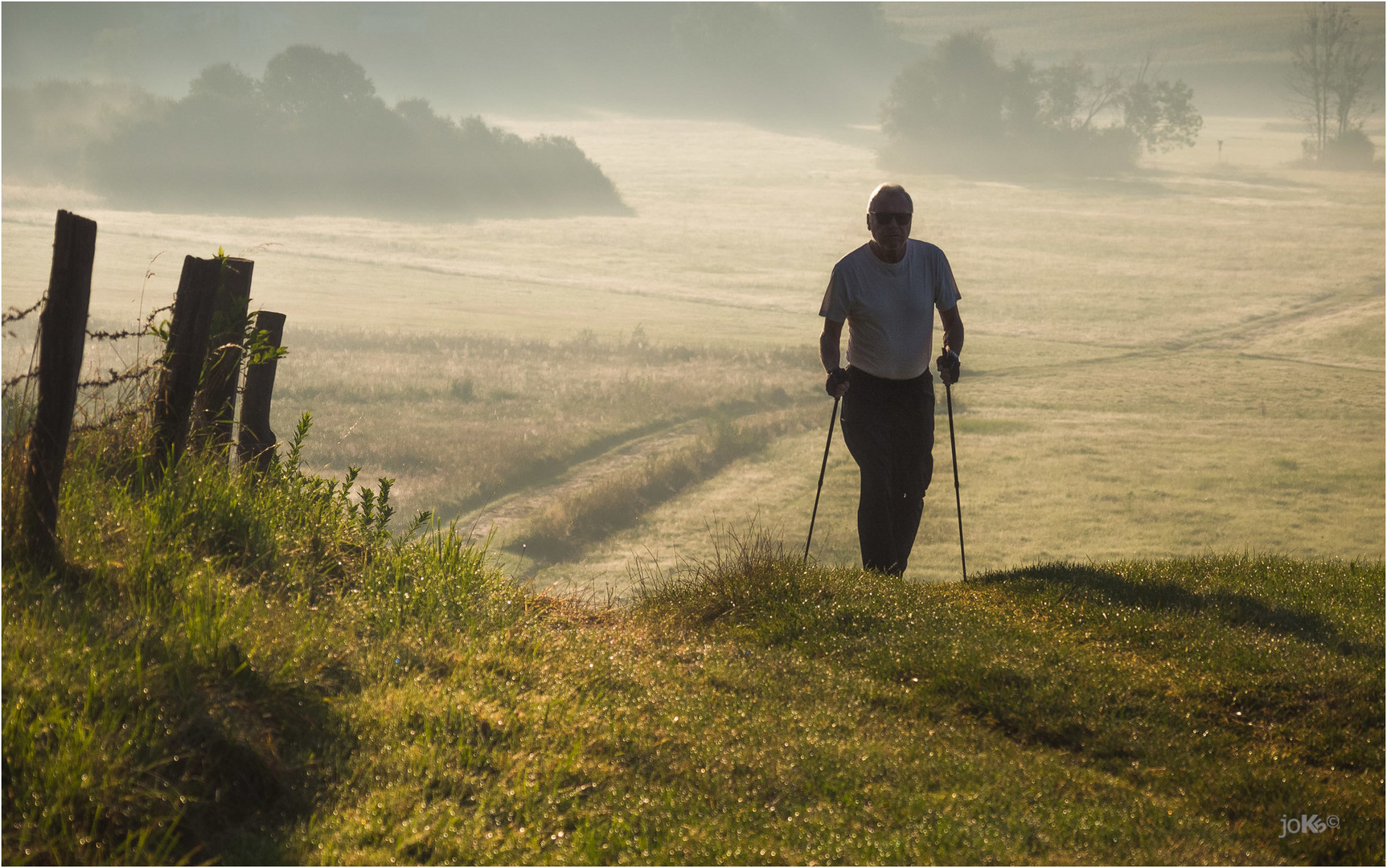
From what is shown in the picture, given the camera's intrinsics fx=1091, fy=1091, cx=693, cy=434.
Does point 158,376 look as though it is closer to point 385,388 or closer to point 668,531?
point 668,531

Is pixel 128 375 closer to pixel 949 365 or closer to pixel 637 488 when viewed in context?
pixel 949 365

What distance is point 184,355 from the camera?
673cm

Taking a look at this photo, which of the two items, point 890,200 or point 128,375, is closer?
point 128,375

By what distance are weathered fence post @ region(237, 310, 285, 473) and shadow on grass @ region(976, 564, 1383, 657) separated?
5.36 meters

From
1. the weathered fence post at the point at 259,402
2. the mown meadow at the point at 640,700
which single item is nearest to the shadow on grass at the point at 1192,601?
the mown meadow at the point at 640,700

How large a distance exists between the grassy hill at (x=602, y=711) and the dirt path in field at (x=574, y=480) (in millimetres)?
25788

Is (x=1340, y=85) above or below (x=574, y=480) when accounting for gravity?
above

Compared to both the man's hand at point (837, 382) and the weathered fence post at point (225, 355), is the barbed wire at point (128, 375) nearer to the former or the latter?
the weathered fence post at point (225, 355)

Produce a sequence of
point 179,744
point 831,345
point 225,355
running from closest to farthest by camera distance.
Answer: point 179,744 < point 225,355 < point 831,345

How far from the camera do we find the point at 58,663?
422 centimetres

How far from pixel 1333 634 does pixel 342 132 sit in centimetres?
13498

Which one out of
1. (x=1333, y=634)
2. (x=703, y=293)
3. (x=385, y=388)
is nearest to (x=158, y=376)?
(x=1333, y=634)

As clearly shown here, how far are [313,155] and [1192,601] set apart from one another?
135809mm

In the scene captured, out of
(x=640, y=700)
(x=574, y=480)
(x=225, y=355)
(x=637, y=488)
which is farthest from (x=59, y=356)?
(x=574, y=480)
